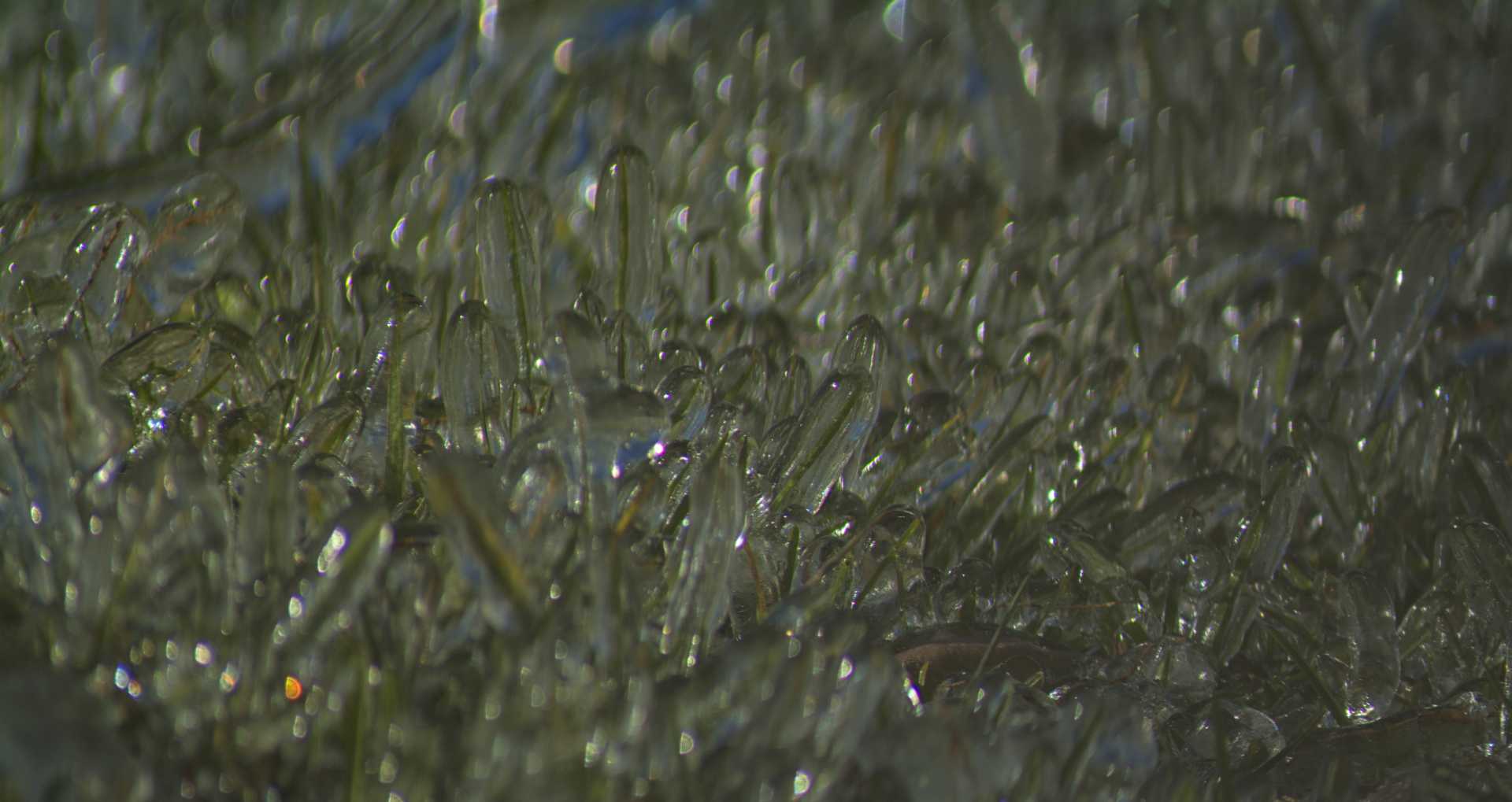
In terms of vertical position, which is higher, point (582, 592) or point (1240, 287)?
point (582, 592)

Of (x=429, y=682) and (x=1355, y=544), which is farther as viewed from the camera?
(x=1355, y=544)

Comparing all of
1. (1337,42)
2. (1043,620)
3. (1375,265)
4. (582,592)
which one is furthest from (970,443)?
(1337,42)

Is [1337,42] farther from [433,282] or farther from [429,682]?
[429,682]

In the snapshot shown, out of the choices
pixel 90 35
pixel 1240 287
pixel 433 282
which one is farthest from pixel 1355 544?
pixel 90 35

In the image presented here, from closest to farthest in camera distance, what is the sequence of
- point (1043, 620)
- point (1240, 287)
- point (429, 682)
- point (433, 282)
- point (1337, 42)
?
point (429, 682) < point (1043, 620) < point (433, 282) < point (1240, 287) < point (1337, 42)

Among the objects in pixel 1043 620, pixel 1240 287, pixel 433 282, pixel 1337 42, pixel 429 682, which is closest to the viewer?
pixel 429 682

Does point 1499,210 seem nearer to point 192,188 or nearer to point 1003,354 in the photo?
point 1003,354
